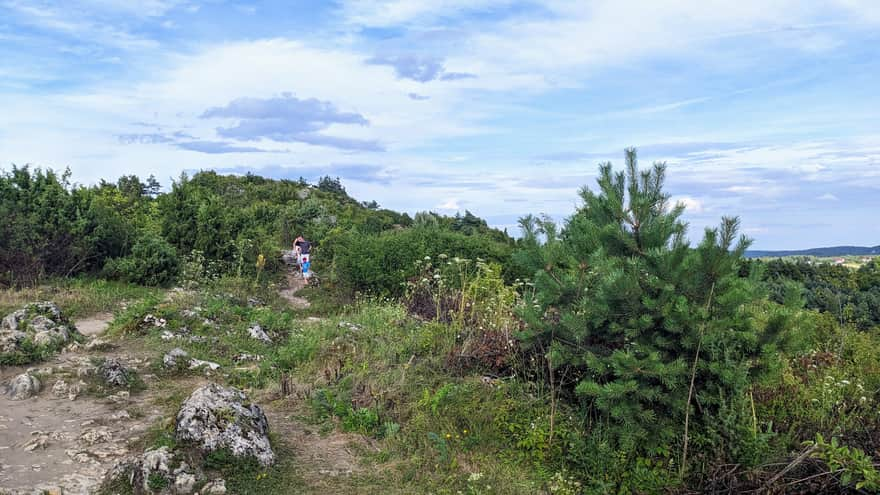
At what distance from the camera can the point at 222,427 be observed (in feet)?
16.5

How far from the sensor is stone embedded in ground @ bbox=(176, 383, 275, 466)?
4.93m

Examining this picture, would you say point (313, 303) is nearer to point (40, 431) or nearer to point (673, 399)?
point (40, 431)

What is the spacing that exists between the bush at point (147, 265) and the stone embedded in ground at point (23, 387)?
703 centimetres

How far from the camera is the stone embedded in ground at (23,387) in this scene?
6484 mm

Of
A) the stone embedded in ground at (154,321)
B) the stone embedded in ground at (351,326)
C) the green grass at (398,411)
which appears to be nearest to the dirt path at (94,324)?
the stone embedded in ground at (154,321)

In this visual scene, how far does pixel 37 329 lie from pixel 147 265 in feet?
17.1

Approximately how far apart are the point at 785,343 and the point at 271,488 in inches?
160

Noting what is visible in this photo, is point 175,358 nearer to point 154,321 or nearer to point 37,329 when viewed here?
point 154,321

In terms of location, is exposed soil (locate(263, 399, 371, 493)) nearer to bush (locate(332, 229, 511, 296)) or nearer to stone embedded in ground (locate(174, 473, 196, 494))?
stone embedded in ground (locate(174, 473, 196, 494))

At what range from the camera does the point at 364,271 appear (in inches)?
500

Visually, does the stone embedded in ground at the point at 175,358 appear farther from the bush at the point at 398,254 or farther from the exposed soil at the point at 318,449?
the bush at the point at 398,254

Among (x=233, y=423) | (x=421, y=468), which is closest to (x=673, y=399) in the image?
(x=421, y=468)

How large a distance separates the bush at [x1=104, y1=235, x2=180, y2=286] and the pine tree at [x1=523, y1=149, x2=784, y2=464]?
1073cm

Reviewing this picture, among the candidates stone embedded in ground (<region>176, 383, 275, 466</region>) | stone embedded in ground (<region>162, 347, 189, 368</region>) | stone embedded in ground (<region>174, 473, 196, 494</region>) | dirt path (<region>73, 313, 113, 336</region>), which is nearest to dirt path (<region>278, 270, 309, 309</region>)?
dirt path (<region>73, 313, 113, 336</region>)
